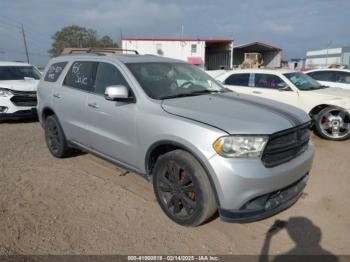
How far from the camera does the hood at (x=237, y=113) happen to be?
293 cm

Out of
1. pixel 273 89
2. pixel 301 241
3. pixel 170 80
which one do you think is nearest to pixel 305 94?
pixel 273 89

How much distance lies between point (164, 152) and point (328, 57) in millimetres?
85727

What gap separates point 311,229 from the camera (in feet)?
11.0

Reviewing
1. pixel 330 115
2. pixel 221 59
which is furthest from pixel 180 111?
pixel 221 59

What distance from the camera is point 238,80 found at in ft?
27.4

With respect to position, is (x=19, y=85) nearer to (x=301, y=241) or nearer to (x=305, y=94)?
(x=305, y=94)

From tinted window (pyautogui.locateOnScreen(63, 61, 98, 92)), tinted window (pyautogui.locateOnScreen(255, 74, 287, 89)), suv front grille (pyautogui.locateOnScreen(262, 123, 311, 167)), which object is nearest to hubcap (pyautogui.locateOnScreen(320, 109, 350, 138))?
tinted window (pyautogui.locateOnScreen(255, 74, 287, 89))

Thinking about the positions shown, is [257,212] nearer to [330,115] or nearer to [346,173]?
[346,173]

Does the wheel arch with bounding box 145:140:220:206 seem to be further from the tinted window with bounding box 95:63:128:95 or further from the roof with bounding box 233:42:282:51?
the roof with bounding box 233:42:282:51

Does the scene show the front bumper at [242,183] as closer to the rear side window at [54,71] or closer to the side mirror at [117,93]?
the side mirror at [117,93]

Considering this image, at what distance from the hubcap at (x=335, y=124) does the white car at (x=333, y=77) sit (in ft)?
11.0

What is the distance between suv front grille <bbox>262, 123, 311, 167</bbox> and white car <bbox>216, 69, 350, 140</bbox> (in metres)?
4.08

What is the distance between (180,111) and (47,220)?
195 centimetres

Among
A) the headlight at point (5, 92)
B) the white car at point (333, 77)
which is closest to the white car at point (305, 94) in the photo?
the white car at point (333, 77)
